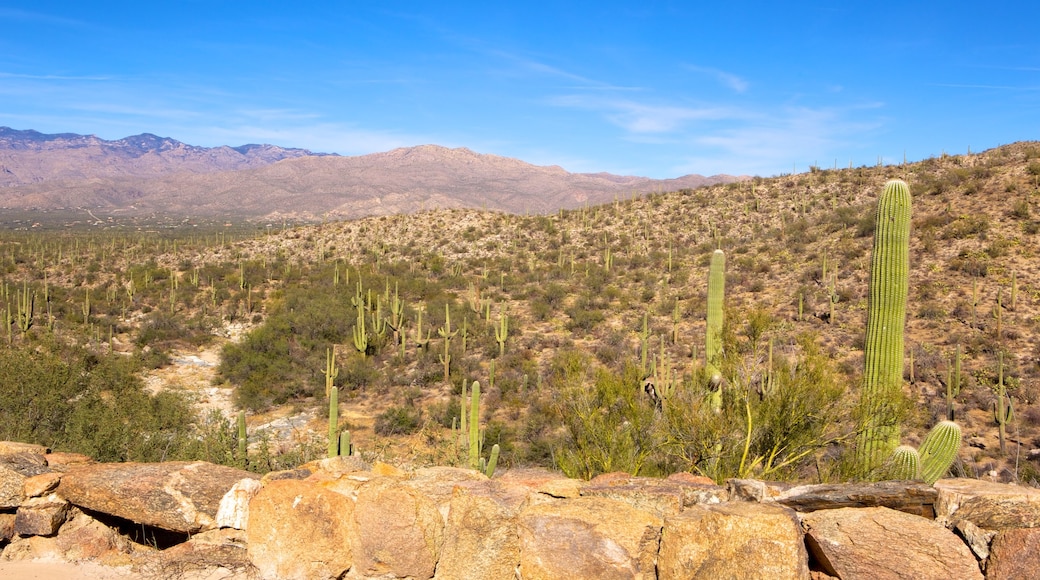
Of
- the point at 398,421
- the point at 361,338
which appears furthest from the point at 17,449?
the point at 361,338

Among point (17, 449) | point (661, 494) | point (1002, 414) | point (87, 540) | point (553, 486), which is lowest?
point (1002, 414)

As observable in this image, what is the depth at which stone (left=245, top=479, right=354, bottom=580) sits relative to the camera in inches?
181

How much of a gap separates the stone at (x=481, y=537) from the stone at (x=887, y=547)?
1922 millimetres

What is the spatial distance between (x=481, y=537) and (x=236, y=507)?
6.55 ft

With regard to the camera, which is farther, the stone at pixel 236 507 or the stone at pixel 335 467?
the stone at pixel 335 467

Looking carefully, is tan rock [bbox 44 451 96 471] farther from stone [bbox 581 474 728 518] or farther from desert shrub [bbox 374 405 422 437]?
desert shrub [bbox 374 405 422 437]

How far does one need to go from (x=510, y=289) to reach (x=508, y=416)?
50.7ft

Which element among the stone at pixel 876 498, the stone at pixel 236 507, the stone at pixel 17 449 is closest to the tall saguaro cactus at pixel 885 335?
the stone at pixel 876 498

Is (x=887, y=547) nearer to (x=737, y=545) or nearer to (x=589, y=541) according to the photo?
(x=737, y=545)

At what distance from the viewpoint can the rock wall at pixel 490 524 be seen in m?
3.72

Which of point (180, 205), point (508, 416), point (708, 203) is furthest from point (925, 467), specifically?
point (180, 205)

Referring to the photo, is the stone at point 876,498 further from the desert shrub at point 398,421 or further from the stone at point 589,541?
the desert shrub at point 398,421

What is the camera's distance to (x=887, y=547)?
3.71m

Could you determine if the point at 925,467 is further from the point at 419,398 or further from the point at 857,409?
the point at 419,398
